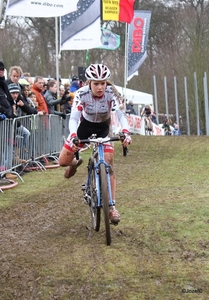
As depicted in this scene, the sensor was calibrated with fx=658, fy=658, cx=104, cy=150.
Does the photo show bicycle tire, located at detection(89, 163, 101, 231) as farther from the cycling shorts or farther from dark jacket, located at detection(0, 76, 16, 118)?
dark jacket, located at detection(0, 76, 16, 118)

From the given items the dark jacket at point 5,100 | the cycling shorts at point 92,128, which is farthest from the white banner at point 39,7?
the cycling shorts at point 92,128

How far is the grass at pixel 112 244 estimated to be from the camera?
526 cm

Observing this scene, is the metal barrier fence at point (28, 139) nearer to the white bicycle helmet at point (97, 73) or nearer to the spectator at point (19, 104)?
the spectator at point (19, 104)

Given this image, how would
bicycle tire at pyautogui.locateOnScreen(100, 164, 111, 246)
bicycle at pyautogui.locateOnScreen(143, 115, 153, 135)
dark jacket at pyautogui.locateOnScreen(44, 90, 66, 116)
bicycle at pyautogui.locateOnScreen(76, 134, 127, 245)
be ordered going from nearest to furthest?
bicycle tire at pyautogui.locateOnScreen(100, 164, 111, 246) → bicycle at pyautogui.locateOnScreen(76, 134, 127, 245) → dark jacket at pyautogui.locateOnScreen(44, 90, 66, 116) → bicycle at pyautogui.locateOnScreen(143, 115, 153, 135)

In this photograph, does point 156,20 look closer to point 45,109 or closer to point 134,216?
point 45,109

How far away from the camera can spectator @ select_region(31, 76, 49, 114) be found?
15.0 meters

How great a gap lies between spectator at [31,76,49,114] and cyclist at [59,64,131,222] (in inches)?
279

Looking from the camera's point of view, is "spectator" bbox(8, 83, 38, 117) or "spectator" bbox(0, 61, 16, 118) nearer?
"spectator" bbox(0, 61, 16, 118)

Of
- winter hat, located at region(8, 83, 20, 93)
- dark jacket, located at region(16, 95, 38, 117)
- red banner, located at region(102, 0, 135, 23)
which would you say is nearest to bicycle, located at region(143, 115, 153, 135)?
red banner, located at region(102, 0, 135, 23)

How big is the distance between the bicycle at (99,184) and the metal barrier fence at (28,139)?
14.2 ft

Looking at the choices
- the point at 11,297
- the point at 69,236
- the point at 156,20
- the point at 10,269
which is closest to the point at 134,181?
the point at 69,236

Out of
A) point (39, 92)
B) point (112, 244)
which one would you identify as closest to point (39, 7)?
point (39, 92)

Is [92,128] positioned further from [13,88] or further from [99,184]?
[13,88]

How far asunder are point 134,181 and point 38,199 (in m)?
2.55
